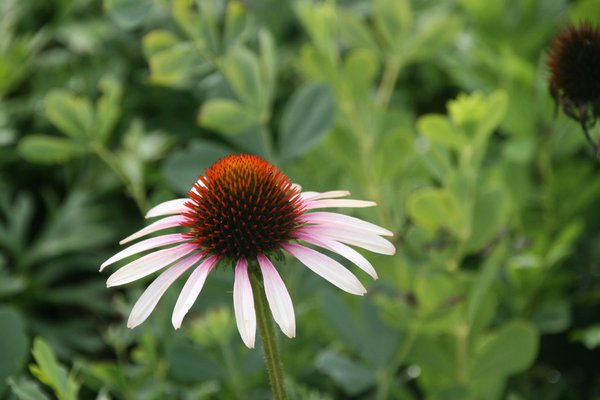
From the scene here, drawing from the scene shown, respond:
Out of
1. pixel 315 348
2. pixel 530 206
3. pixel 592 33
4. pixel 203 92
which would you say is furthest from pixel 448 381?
pixel 203 92

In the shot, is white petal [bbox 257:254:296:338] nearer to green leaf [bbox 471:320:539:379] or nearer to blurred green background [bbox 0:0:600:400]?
blurred green background [bbox 0:0:600:400]

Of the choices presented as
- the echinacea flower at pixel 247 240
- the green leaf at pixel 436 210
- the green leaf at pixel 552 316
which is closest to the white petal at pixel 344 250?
the echinacea flower at pixel 247 240

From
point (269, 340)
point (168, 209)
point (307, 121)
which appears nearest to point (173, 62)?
point (307, 121)

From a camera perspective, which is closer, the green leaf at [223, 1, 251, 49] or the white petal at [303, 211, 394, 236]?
the white petal at [303, 211, 394, 236]

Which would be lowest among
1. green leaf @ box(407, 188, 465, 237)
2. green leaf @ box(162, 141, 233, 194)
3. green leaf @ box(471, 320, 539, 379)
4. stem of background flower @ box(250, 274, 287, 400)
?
stem of background flower @ box(250, 274, 287, 400)

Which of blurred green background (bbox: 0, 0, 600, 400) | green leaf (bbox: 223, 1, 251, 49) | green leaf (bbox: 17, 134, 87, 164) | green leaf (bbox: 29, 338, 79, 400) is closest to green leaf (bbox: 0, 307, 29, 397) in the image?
blurred green background (bbox: 0, 0, 600, 400)

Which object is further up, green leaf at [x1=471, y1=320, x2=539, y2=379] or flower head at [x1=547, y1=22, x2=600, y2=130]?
flower head at [x1=547, y1=22, x2=600, y2=130]

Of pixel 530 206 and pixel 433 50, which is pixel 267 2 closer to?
pixel 433 50

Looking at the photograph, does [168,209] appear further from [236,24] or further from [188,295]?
A: [236,24]
